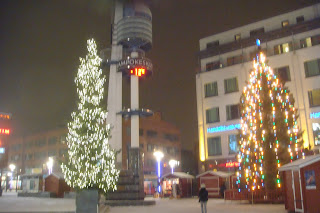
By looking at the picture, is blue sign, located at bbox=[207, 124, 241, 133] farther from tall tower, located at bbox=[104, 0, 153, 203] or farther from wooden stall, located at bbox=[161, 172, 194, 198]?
tall tower, located at bbox=[104, 0, 153, 203]

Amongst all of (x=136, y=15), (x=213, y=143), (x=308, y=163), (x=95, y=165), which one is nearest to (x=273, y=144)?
(x=308, y=163)

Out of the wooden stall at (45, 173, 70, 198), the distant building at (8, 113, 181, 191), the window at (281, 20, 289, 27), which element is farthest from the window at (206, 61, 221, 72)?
the distant building at (8, 113, 181, 191)

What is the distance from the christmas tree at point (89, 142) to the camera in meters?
21.8

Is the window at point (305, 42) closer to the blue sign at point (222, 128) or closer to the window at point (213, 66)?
the window at point (213, 66)

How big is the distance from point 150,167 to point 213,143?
39194 millimetres

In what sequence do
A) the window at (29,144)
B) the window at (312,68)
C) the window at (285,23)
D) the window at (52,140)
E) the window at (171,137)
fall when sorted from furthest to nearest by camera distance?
the window at (29,144), the window at (52,140), the window at (171,137), the window at (285,23), the window at (312,68)

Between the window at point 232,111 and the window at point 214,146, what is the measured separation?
3.23m

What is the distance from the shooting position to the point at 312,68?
40469 millimetres

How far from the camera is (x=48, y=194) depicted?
44.7 metres

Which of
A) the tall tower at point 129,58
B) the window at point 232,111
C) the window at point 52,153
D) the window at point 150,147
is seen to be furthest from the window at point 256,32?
the window at point 52,153

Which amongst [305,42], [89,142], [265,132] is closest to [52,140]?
[305,42]

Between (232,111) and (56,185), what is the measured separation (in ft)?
81.2

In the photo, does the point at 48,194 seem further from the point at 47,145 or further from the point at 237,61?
the point at 47,145

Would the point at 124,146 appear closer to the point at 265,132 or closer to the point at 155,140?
the point at 155,140
